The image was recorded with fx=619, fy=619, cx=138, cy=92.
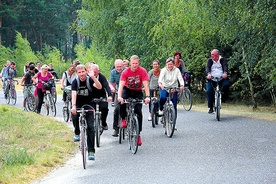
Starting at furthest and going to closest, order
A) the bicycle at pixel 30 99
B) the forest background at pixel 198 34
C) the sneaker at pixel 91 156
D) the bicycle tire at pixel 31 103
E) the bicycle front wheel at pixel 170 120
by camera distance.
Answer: the bicycle tire at pixel 31 103
the bicycle at pixel 30 99
the forest background at pixel 198 34
the bicycle front wheel at pixel 170 120
the sneaker at pixel 91 156

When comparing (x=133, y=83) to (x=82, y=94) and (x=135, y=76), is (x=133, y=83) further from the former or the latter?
(x=82, y=94)

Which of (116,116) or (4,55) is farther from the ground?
(4,55)

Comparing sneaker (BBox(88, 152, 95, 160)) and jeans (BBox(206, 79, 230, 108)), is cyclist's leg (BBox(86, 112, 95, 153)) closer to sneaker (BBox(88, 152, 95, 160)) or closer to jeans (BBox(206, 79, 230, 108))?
sneaker (BBox(88, 152, 95, 160))

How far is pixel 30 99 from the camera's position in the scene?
22828 mm

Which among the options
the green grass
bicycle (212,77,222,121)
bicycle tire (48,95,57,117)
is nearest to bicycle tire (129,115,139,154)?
the green grass

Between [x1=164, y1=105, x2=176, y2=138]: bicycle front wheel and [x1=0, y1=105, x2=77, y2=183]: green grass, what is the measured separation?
2189mm

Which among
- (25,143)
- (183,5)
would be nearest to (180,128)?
(25,143)

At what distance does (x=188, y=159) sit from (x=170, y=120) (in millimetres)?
3091

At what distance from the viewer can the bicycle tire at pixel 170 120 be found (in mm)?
13812

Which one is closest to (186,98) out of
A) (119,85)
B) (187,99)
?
(187,99)

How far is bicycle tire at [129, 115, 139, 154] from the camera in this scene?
11.8 metres

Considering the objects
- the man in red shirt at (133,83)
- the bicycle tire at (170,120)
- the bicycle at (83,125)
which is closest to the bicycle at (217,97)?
the bicycle tire at (170,120)

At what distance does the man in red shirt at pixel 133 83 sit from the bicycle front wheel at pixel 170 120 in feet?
4.36

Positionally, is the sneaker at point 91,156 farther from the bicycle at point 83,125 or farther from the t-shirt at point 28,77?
the t-shirt at point 28,77
